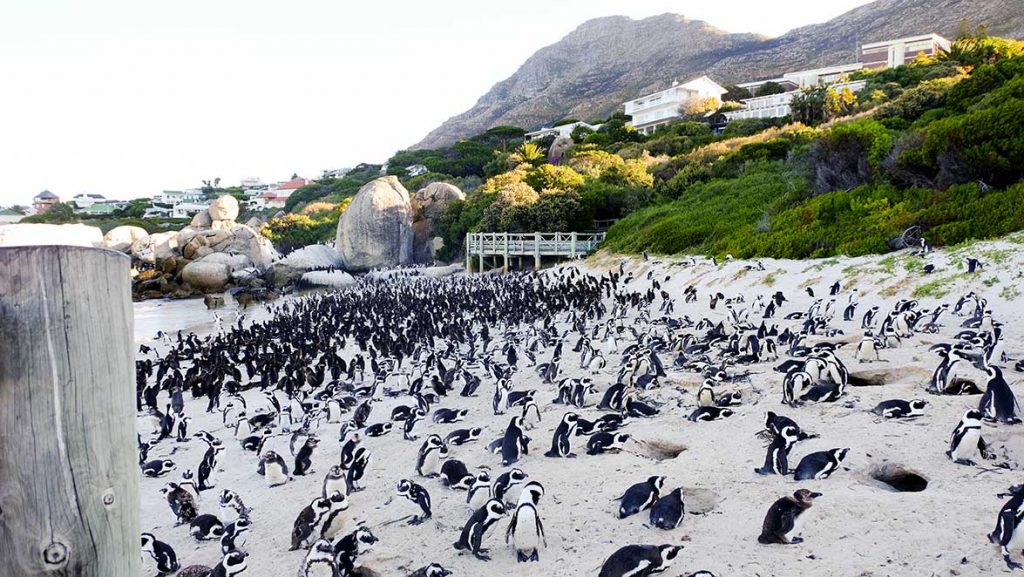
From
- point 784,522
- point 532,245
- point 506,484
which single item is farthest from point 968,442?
point 532,245

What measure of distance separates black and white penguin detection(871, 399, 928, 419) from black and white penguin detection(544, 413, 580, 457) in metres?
2.81

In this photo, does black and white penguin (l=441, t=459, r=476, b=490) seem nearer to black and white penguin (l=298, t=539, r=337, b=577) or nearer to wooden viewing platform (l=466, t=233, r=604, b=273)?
black and white penguin (l=298, t=539, r=337, b=577)

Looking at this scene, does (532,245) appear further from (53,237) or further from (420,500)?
(53,237)

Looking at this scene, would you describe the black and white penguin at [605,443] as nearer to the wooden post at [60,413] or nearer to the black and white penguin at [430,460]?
the black and white penguin at [430,460]

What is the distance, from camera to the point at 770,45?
121312 mm

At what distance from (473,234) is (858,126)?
63.7 ft

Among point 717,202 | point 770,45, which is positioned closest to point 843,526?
point 717,202

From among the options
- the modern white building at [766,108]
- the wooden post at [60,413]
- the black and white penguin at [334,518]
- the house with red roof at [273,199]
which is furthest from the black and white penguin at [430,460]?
the house with red roof at [273,199]

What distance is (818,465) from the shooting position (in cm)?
478

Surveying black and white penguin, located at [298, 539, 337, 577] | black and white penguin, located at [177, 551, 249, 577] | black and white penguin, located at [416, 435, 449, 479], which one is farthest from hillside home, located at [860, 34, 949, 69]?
black and white penguin, located at [177, 551, 249, 577]

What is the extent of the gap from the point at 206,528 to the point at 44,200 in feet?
410

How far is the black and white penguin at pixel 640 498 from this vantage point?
4664mm

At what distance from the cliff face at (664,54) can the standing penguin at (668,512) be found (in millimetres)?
96940

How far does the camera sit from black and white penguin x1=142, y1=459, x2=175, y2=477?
7.24 metres
